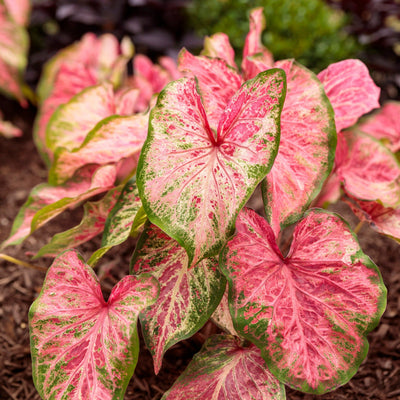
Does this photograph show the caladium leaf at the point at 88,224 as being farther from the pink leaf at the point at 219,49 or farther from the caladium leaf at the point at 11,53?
the caladium leaf at the point at 11,53

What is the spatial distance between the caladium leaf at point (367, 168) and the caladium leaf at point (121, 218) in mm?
478

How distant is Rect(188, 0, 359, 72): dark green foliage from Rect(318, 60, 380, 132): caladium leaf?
3.57ft

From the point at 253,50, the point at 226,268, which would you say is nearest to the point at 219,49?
the point at 253,50

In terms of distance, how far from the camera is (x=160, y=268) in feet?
2.83

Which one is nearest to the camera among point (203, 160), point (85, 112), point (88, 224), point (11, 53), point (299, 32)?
point (203, 160)

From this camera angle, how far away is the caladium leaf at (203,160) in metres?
0.71

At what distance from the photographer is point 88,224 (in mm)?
1000

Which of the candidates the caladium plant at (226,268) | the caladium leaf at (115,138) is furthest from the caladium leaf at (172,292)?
the caladium leaf at (115,138)

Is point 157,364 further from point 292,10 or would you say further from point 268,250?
point 292,10

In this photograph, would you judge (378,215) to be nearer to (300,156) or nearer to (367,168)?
(367,168)

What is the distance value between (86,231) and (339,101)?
661 mm

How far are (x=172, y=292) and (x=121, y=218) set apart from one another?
19 cm

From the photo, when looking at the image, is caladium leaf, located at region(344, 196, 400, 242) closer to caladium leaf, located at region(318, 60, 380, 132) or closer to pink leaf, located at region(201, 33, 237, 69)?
caladium leaf, located at region(318, 60, 380, 132)

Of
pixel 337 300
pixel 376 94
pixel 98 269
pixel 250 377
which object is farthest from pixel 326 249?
pixel 98 269
